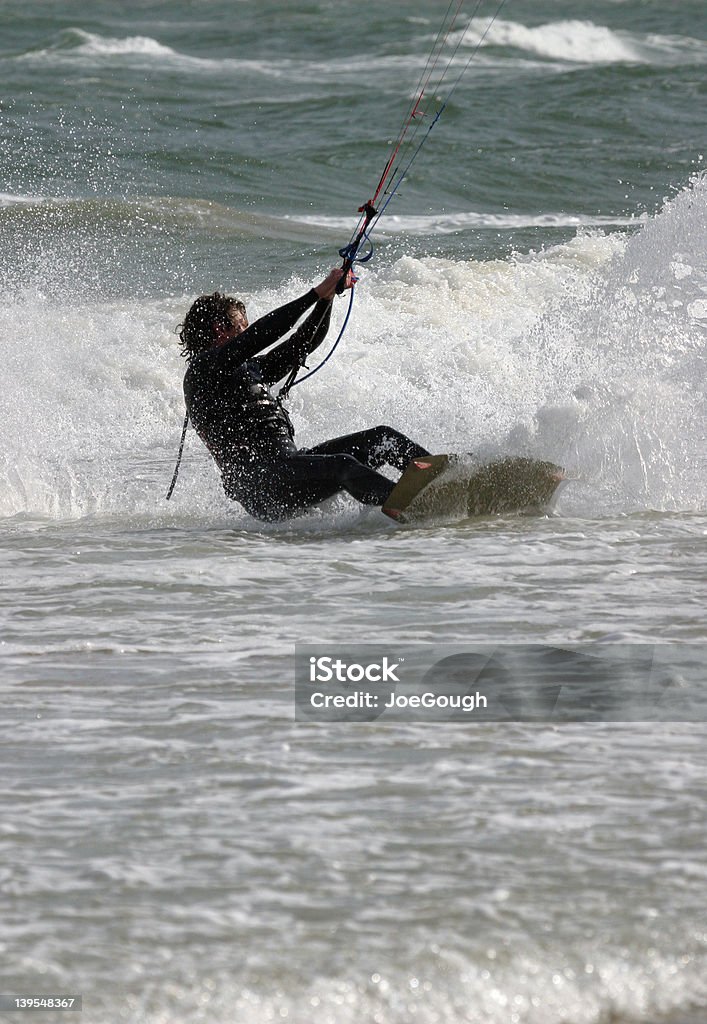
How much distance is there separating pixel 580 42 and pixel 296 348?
96.5 ft

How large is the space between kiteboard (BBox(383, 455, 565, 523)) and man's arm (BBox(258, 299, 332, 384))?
79 centimetres

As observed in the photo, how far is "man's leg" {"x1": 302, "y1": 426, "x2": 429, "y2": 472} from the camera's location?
638 centimetres

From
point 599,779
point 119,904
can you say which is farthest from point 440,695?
point 119,904

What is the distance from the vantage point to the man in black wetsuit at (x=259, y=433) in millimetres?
6055

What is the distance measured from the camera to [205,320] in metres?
6.20

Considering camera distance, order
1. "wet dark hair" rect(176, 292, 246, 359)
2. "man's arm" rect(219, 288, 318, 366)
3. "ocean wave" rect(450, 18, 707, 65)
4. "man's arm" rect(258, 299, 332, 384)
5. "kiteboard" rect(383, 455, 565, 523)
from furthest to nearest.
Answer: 1. "ocean wave" rect(450, 18, 707, 65)
2. "man's arm" rect(258, 299, 332, 384)
3. "wet dark hair" rect(176, 292, 246, 359)
4. "kiteboard" rect(383, 455, 565, 523)
5. "man's arm" rect(219, 288, 318, 366)

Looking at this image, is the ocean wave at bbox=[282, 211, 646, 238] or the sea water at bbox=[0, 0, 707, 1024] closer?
the sea water at bbox=[0, 0, 707, 1024]

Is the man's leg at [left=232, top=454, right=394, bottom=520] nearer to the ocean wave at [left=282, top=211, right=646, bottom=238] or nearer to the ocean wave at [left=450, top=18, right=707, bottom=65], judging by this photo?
the ocean wave at [left=282, top=211, right=646, bottom=238]

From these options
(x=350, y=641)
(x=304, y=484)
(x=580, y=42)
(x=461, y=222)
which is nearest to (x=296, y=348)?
(x=304, y=484)

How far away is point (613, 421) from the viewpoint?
255 inches

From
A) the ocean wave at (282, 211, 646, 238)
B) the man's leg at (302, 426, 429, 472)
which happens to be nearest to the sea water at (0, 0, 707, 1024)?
the man's leg at (302, 426, 429, 472)

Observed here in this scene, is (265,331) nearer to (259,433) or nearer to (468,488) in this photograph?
(259,433)

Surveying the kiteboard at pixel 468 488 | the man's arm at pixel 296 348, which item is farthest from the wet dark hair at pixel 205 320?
the kiteboard at pixel 468 488

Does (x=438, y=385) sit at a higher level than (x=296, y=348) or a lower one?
lower
